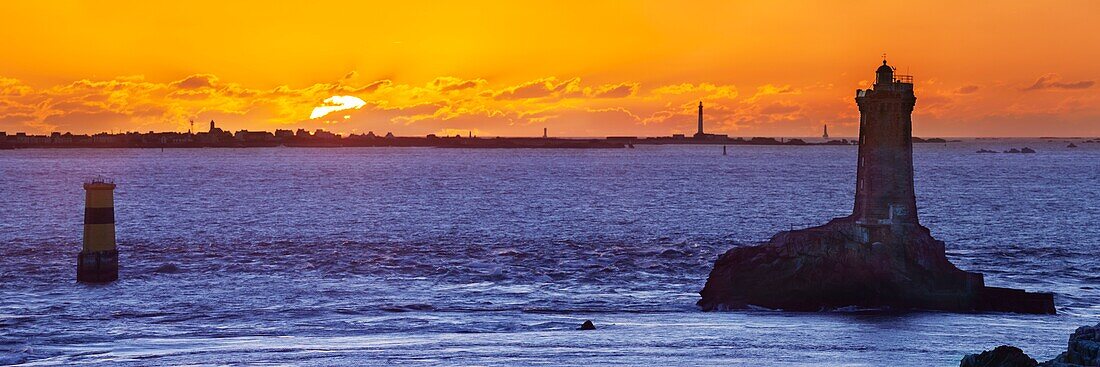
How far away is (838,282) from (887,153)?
18.7 ft

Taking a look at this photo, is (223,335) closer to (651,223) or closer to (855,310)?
(855,310)

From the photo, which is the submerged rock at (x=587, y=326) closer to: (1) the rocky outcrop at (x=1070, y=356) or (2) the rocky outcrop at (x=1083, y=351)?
(1) the rocky outcrop at (x=1070, y=356)

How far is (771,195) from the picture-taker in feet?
381

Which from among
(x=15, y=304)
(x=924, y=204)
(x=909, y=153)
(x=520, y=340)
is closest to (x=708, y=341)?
(x=520, y=340)

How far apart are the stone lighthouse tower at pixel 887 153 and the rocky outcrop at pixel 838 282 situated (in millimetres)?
2603

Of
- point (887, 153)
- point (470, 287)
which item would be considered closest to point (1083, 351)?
point (887, 153)

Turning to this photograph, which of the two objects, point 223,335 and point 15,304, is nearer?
point 223,335

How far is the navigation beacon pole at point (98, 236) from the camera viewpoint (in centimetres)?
3978

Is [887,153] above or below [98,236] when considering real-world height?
above

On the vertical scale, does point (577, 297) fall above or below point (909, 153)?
below

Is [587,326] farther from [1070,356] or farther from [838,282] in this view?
[1070,356]

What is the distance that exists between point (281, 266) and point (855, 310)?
23.0m

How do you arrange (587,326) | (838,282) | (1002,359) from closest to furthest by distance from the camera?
1. (1002,359)
2. (587,326)
3. (838,282)

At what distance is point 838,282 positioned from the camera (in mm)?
39219
